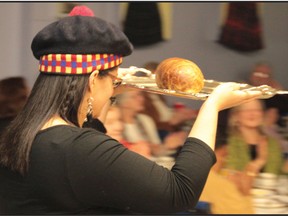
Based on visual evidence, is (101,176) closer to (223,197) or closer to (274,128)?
(223,197)

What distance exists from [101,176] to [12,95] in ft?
6.62

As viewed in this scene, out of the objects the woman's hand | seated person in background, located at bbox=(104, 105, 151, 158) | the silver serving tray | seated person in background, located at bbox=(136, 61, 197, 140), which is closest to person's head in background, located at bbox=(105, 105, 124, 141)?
seated person in background, located at bbox=(104, 105, 151, 158)

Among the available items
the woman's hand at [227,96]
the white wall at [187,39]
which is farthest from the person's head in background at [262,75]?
the woman's hand at [227,96]

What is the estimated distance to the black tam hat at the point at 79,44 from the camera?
3.92 ft

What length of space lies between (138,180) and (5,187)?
335 mm

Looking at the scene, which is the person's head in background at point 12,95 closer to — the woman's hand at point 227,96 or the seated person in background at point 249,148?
the seated person in background at point 249,148

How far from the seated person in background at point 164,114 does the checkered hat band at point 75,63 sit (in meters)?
2.03

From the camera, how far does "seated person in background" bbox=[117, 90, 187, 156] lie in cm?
318

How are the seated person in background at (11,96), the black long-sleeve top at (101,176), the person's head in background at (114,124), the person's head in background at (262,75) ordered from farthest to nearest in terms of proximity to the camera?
1. the person's head in background at (262,75)
2. the person's head in background at (114,124)
3. the seated person in background at (11,96)
4. the black long-sleeve top at (101,176)

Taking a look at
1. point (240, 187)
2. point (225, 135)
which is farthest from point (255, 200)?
point (225, 135)

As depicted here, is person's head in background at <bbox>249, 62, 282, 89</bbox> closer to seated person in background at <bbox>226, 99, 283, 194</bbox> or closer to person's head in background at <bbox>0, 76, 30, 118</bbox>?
seated person in background at <bbox>226, 99, 283, 194</bbox>

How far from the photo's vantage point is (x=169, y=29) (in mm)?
3533

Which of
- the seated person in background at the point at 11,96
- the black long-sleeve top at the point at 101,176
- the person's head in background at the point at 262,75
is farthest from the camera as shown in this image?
the person's head in background at the point at 262,75

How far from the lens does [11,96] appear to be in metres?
3.04
